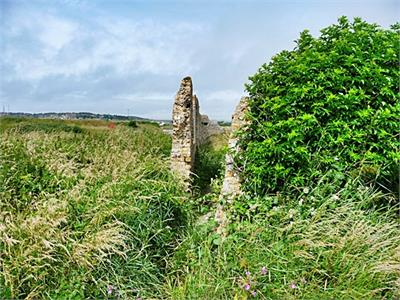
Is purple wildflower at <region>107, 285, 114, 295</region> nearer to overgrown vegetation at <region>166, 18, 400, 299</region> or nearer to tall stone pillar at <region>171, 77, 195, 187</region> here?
overgrown vegetation at <region>166, 18, 400, 299</region>

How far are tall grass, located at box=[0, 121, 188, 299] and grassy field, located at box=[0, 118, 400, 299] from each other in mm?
12

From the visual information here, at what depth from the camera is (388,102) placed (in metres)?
5.23

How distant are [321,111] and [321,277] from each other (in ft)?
6.58

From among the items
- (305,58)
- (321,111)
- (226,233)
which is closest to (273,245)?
(226,233)

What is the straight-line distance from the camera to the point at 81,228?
4.09 m

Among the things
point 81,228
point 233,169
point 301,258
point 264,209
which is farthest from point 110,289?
point 233,169

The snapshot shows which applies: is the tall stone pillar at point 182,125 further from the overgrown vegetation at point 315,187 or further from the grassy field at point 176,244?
the grassy field at point 176,244

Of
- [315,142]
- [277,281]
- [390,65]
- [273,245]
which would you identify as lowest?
[277,281]

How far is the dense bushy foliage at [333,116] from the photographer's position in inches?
197

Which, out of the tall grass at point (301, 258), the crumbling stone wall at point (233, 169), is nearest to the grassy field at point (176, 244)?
the tall grass at point (301, 258)

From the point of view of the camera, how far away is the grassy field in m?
3.71

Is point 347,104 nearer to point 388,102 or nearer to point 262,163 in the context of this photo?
point 388,102

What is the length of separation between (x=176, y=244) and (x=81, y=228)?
3.63 feet

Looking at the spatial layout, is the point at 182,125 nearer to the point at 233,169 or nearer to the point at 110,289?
the point at 233,169
